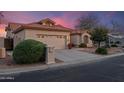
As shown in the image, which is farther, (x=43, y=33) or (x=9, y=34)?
(x=43, y=33)

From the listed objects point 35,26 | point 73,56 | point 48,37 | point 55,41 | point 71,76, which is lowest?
point 71,76

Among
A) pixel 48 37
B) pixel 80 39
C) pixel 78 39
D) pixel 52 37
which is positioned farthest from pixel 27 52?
pixel 80 39

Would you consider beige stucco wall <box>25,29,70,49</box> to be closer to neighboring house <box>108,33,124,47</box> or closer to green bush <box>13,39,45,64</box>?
green bush <box>13,39,45,64</box>

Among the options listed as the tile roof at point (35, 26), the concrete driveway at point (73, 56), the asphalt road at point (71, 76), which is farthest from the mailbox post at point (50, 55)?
the asphalt road at point (71, 76)

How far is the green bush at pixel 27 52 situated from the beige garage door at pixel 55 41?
688 millimetres

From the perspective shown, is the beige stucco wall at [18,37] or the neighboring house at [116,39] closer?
the neighboring house at [116,39]

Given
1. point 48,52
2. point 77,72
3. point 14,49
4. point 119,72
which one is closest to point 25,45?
point 14,49

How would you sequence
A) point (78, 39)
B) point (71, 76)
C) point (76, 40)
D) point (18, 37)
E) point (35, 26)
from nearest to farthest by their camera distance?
point (71, 76) < point (35, 26) < point (18, 37) < point (78, 39) < point (76, 40)

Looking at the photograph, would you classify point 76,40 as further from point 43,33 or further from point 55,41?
point 43,33

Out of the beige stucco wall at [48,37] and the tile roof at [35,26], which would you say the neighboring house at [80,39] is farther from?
the tile roof at [35,26]

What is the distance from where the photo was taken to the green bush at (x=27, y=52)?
414 inches

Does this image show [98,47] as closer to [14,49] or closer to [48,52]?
[48,52]

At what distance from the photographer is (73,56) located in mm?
12734

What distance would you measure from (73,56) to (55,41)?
189 centimetres
